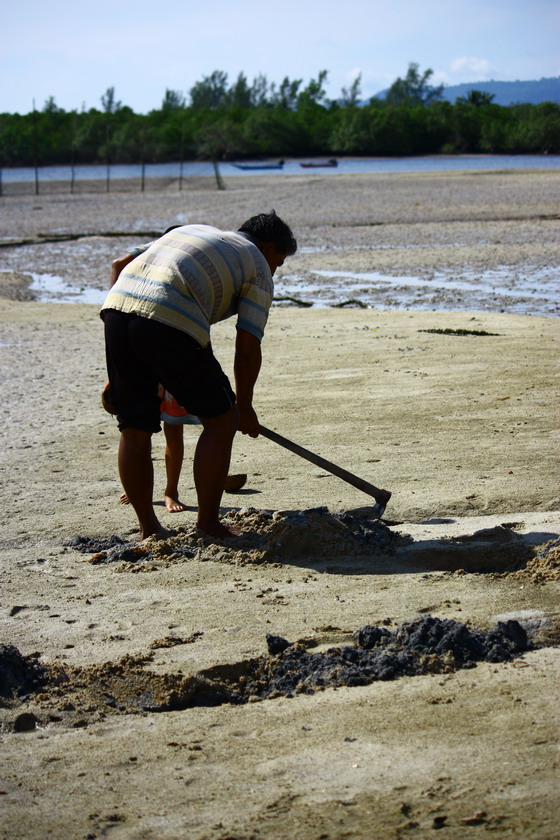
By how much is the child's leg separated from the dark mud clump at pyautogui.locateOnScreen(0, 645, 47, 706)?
5.81 feet

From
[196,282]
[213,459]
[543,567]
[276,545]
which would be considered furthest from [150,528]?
[543,567]

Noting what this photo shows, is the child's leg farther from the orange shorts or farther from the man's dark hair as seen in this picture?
the man's dark hair

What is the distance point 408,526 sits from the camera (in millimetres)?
4555

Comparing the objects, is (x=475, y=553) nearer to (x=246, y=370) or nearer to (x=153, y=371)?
(x=246, y=370)

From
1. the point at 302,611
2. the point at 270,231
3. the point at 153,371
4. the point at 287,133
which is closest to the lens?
the point at 302,611

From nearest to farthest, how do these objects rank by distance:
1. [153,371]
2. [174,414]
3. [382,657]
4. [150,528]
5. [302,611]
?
[382,657]
[302,611]
[153,371]
[150,528]
[174,414]

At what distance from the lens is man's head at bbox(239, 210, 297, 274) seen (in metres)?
4.25

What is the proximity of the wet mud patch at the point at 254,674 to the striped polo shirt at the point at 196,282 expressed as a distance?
55.1 inches

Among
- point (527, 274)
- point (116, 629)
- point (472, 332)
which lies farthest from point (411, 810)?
point (527, 274)

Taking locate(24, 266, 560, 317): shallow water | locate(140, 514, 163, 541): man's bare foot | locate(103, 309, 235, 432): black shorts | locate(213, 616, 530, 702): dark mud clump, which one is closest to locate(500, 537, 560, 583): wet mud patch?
locate(213, 616, 530, 702): dark mud clump

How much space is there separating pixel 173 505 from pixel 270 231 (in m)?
1.57

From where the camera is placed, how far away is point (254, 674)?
317 cm

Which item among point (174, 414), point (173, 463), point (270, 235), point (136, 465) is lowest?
point (173, 463)

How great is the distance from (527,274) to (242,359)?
10609 mm
